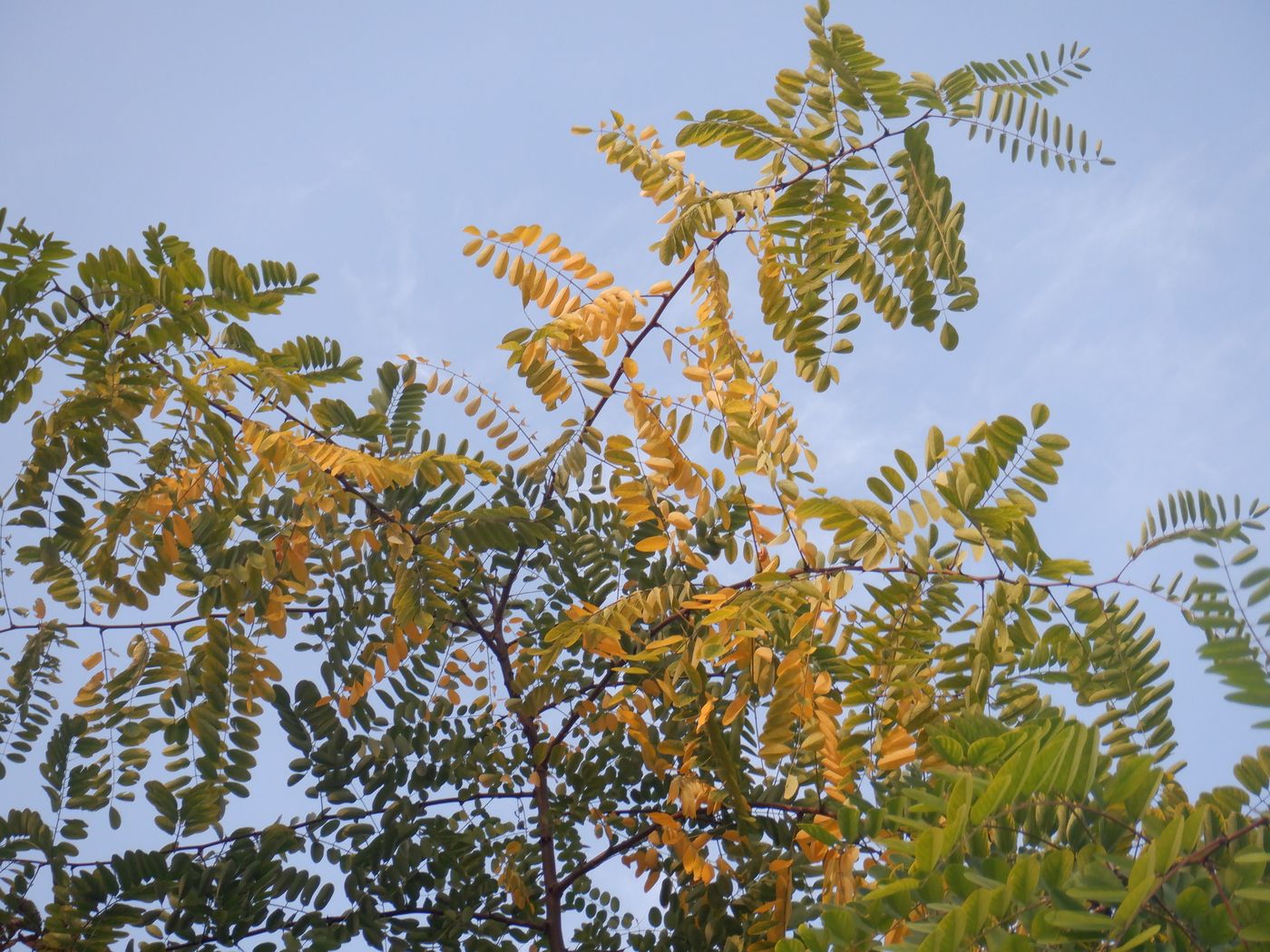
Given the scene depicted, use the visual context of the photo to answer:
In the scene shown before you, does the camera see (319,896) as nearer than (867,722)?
No

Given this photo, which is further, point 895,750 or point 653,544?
point 653,544

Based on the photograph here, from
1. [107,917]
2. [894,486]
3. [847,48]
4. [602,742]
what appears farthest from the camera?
[602,742]

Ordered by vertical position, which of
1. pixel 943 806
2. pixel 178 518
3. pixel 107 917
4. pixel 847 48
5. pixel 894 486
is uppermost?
pixel 847 48

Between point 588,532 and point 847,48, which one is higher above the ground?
point 847,48

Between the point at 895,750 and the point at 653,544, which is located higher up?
the point at 653,544

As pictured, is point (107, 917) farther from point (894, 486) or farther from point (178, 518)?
point (894, 486)

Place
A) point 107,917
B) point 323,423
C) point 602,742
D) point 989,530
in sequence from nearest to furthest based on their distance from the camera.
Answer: point 989,530 → point 107,917 → point 323,423 → point 602,742

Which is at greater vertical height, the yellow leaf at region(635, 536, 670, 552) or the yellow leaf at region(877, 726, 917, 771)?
the yellow leaf at region(635, 536, 670, 552)

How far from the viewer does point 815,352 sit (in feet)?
6.36

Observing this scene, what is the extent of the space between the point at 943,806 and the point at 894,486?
0.60 metres

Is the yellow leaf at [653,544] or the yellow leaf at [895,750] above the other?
the yellow leaf at [653,544]

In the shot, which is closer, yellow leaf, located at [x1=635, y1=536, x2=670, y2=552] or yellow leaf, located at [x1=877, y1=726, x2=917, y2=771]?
yellow leaf, located at [x1=877, y1=726, x2=917, y2=771]

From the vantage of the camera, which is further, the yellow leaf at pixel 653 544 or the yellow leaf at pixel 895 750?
the yellow leaf at pixel 653 544

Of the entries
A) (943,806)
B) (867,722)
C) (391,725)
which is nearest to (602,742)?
(391,725)
